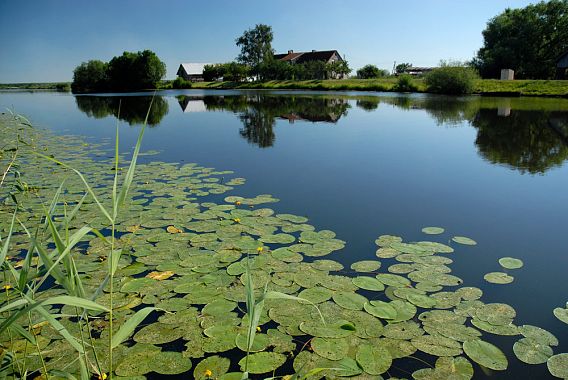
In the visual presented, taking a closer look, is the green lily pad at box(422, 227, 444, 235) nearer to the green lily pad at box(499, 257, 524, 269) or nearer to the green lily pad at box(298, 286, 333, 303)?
the green lily pad at box(499, 257, 524, 269)

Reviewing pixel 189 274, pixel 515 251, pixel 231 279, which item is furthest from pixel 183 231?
pixel 515 251

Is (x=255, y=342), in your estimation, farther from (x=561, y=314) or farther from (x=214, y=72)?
(x=214, y=72)

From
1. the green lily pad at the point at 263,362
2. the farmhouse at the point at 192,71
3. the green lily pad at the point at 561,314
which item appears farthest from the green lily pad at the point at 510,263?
the farmhouse at the point at 192,71

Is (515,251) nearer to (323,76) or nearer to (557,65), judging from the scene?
(557,65)

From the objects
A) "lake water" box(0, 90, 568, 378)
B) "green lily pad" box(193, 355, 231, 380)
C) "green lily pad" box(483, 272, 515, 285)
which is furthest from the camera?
"lake water" box(0, 90, 568, 378)

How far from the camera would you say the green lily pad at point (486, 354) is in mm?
1924

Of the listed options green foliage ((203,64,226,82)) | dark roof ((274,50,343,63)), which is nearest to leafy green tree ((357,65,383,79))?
dark roof ((274,50,343,63))

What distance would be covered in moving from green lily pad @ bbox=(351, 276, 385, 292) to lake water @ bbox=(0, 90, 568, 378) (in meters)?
0.33

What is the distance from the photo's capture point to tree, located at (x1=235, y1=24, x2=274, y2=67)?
53281 mm

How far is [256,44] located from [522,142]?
49.7m

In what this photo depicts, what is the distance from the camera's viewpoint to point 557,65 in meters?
29.2

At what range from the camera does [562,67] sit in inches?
1117

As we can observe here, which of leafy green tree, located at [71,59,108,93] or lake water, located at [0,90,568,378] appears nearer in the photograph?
lake water, located at [0,90,568,378]

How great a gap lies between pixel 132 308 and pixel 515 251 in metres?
3.24
